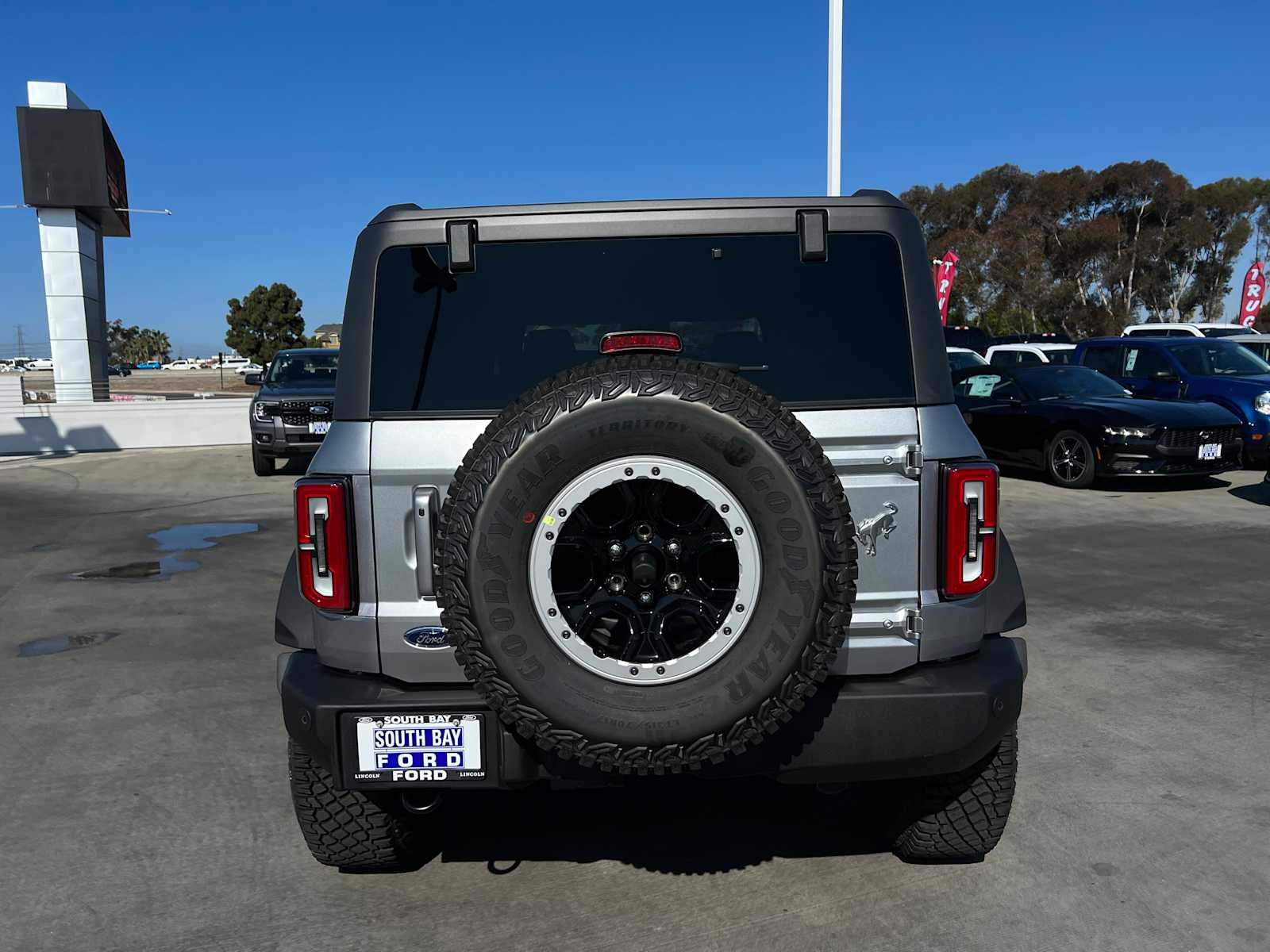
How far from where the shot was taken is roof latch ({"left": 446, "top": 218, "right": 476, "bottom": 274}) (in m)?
2.84

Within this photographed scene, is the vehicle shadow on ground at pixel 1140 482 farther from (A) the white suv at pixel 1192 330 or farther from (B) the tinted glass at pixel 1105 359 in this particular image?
(A) the white suv at pixel 1192 330

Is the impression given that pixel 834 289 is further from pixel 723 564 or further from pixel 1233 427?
pixel 1233 427

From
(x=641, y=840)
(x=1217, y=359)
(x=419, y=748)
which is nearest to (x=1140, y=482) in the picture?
(x=1217, y=359)

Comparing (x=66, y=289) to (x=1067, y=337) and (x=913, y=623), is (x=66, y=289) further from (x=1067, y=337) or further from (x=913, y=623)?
(x=913, y=623)

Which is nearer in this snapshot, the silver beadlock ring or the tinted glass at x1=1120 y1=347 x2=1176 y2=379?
the silver beadlock ring

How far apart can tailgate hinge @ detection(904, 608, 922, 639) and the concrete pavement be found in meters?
0.83

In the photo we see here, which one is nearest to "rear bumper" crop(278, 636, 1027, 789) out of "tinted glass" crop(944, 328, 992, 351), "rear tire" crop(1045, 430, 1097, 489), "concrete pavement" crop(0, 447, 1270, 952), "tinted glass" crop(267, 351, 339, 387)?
"concrete pavement" crop(0, 447, 1270, 952)

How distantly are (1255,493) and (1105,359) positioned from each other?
11.7 feet

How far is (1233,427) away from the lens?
11688 millimetres

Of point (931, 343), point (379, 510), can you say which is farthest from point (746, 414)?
point (379, 510)

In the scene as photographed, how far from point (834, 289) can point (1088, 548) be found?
21.6ft

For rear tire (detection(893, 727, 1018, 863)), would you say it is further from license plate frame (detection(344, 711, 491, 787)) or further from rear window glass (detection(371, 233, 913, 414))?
license plate frame (detection(344, 711, 491, 787))

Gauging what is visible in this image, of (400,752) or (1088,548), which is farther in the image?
(1088,548)

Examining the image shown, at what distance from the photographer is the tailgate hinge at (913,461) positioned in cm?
273
